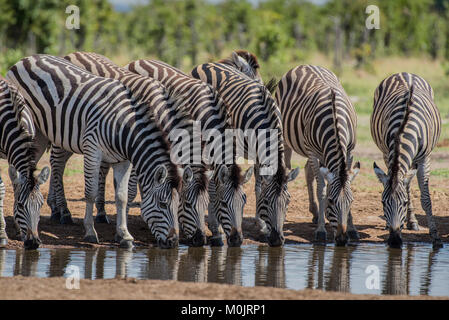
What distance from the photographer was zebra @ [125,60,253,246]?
32.8 feet

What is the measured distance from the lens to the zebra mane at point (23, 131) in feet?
30.9

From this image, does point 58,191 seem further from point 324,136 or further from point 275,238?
point 324,136

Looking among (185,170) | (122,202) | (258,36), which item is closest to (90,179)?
(122,202)

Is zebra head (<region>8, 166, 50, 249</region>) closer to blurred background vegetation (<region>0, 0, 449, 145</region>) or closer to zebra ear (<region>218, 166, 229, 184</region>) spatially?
zebra ear (<region>218, 166, 229, 184</region>)

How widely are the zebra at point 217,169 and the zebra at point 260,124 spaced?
0.35 metres

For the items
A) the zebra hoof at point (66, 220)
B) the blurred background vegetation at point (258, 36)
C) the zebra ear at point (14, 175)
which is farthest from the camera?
the blurred background vegetation at point (258, 36)

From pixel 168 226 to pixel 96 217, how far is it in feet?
8.52

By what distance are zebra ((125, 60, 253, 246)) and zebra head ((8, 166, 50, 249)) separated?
2253mm

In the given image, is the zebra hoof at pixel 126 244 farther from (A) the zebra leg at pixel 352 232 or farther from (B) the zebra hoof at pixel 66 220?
(A) the zebra leg at pixel 352 232

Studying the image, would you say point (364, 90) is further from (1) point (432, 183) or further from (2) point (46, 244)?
(2) point (46, 244)

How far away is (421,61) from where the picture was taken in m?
53.5

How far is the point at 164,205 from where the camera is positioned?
30.7 ft

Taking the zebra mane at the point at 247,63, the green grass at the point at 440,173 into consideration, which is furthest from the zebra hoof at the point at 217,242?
the green grass at the point at 440,173

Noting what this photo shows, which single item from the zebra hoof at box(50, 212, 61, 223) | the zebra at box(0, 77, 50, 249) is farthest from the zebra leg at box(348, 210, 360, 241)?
the zebra at box(0, 77, 50, 249)
